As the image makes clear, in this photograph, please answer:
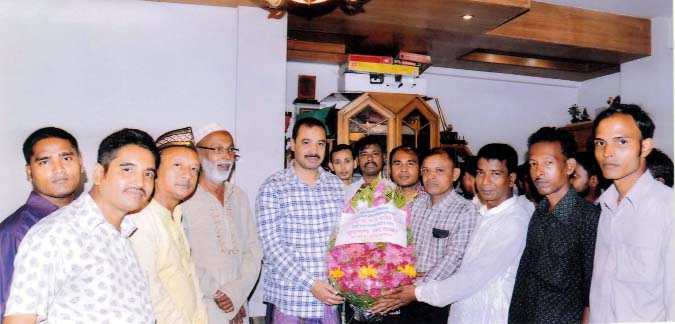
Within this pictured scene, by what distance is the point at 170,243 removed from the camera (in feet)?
6.20

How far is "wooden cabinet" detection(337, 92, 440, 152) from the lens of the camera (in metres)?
4.27

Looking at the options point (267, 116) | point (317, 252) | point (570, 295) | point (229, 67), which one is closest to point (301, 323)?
point (317, 252)

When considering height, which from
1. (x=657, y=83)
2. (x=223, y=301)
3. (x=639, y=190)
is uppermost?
(x=657, y=83)

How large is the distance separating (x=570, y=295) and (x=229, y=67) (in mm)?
2257

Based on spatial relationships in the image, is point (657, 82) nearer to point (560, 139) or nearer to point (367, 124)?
point (560, 139)

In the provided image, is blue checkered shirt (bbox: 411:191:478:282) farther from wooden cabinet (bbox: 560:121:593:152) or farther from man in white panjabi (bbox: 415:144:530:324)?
wooden cabinet (bbox: 560:121:593:152)

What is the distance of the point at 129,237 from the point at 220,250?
0.65m

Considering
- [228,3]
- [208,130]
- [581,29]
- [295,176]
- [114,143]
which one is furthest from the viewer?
[581,29]

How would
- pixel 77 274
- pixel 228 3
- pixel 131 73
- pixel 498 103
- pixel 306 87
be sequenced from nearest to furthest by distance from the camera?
pixel 77 274
pixel 131 73
pixel 228 3
pixel 306 87
pixel 498 103

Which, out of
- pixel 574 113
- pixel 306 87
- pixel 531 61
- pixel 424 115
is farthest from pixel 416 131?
pixel 574 113

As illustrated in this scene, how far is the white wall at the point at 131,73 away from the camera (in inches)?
104

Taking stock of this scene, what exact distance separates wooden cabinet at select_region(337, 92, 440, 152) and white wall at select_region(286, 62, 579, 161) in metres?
0.50

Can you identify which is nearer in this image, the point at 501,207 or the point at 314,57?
the point at 501,207

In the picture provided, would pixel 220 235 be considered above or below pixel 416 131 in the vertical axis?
below
